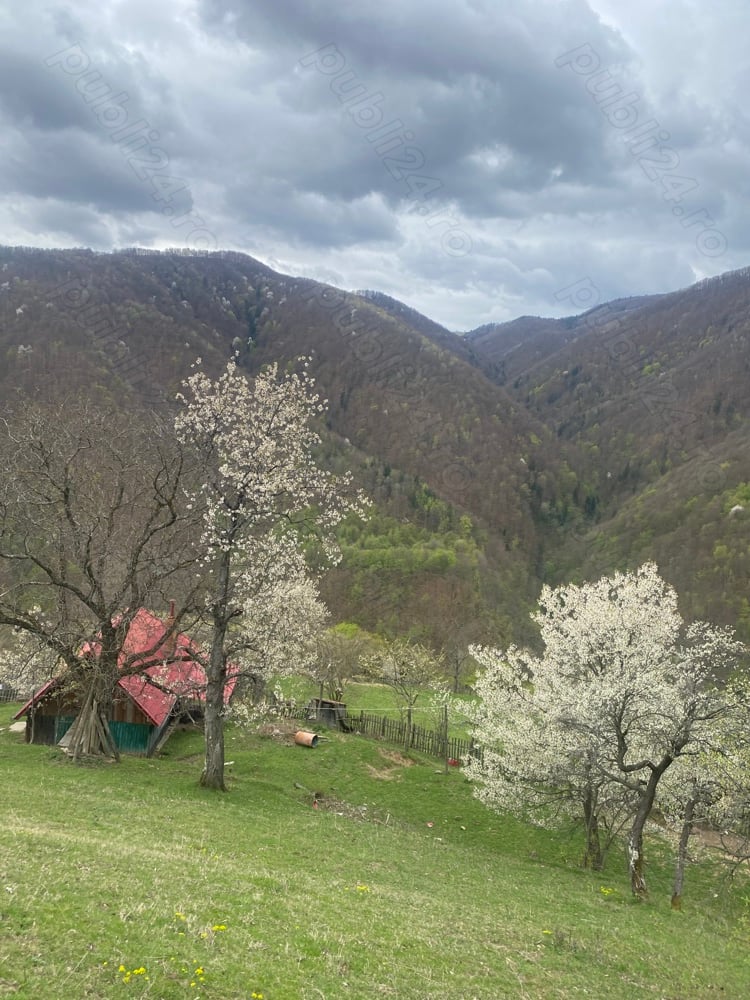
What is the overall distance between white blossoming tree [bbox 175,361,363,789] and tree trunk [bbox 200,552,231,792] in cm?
4

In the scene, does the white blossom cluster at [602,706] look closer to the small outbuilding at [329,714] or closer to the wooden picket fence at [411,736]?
the wooden picket fence at [411,736]

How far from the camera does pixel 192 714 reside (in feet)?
120

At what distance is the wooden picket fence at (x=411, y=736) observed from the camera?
122 feet

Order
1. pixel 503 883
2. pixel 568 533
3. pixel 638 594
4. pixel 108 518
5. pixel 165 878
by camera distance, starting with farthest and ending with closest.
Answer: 1. pixel 568 533
2. pixel 638 594
3. pixel 108 518
4. pixel 503 883
5. pixel 165 878

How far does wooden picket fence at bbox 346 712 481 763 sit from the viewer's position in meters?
37.3

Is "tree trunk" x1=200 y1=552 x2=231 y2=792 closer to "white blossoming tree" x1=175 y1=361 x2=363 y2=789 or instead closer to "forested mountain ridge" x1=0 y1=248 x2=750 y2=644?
"white blossoming tree" x1=175 y1=361 x2=363 y2=789

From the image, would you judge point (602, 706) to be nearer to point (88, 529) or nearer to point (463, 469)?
point (88, 529)

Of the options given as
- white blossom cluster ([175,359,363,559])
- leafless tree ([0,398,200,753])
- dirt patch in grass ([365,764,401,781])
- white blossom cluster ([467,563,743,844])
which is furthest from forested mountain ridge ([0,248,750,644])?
leafless tree ([0,398,200,753])

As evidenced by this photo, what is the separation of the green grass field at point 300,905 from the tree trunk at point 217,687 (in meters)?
0.95

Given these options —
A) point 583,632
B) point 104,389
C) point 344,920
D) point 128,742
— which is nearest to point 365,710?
point 128,742

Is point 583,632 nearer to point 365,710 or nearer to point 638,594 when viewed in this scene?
point 638,594

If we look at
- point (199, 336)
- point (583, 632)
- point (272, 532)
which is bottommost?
point (583, 632)

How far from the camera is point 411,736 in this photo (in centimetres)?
3828

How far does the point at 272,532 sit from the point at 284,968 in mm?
18126
